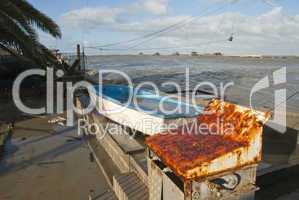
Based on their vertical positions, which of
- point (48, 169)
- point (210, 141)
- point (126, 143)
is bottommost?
point (48, 169)

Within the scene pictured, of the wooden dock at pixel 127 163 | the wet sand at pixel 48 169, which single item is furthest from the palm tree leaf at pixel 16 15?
the wooden dock at pixel 127 163

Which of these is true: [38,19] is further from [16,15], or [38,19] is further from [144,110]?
[144,110]

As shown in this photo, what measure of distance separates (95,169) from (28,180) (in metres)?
1.69

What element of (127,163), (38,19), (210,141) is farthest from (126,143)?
(38,19)

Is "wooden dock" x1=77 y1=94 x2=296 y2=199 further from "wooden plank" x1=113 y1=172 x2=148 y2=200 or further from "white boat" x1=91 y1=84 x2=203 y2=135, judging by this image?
"white boat" x1=91 y1=84 x2=203 y2=135

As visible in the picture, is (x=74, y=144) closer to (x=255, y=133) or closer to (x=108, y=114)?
(x=108, y=114)

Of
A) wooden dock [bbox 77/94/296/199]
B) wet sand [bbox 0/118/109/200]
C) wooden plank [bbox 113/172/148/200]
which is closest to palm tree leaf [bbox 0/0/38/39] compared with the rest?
wet sand [bbox 0/118/109/200]

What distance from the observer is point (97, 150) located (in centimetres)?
853

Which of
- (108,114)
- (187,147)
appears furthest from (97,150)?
(187,147)

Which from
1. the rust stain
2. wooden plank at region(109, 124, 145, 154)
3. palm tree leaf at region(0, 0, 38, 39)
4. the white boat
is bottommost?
wooden plank at region(109, 124, 145, 154)

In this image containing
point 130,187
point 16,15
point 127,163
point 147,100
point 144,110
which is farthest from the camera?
point 147,100

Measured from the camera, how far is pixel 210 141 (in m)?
2.47

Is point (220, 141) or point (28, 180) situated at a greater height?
point (220, 141)

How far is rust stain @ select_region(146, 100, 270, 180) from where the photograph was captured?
222 centimetres
